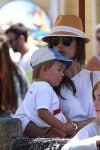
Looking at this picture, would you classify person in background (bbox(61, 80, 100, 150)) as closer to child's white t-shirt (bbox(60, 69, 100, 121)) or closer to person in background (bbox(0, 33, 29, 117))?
child's white t-shirt (bbox(60, 69, 100, 121))

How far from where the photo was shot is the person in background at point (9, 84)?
5961mm

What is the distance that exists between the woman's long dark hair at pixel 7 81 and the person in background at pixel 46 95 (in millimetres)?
1632

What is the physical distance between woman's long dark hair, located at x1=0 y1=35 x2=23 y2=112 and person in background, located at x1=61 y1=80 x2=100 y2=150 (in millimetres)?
2427

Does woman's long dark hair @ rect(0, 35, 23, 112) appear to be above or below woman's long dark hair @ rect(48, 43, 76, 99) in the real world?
below

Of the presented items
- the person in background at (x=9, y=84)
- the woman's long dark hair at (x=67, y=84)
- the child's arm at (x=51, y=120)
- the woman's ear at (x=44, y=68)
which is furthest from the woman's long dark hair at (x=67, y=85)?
the person in background at (x=9, y=84)

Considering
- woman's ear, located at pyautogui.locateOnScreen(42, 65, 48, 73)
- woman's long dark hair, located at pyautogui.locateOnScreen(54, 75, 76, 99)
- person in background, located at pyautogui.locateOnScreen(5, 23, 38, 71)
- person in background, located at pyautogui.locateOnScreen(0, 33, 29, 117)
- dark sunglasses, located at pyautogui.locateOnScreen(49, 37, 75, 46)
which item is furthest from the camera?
person in background, located at pyautogui.locateOnScreen(5, 23, 38, 71)

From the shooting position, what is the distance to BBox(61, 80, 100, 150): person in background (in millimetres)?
3285

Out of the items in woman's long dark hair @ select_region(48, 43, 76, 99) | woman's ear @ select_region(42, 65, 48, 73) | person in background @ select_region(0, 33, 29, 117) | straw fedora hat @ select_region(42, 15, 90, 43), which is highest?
straw fedora hat @ select_region(42, 15, 90, 43)

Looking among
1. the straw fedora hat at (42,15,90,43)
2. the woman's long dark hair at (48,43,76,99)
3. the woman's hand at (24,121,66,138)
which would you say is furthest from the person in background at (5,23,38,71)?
the woman's hand at (24,121,66,138)

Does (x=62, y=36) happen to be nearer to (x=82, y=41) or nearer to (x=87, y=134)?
(x=82, y=41)

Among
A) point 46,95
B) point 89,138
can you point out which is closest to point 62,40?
point 46,95

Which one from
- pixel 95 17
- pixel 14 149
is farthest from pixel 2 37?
pixel 95 17

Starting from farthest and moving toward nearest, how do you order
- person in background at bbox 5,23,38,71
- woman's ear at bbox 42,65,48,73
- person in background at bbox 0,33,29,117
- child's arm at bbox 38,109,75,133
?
1. person in background at bbox 5,23,38,71
2. person in background at bbox 0,33,29,117
3. woman's ear at bbox 42,65,48,73
4. child's arm at bbox 38,109,75,133

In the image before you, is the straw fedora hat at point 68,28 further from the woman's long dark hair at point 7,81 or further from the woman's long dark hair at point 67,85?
the woman's long dark hair at point 7,81
